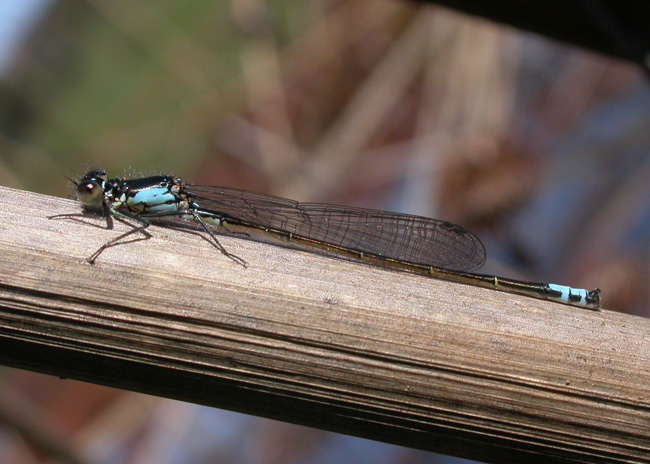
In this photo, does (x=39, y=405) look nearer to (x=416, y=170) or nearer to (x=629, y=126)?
(x=416, y=170)

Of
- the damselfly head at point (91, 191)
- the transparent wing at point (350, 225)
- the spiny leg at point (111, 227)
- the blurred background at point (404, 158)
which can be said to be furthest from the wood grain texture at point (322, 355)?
the blurred background at point (404, 158)

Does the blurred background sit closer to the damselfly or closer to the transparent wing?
the damselfly

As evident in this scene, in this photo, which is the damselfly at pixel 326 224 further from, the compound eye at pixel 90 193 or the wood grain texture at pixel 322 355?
the wood grain texture at pixel 322 355

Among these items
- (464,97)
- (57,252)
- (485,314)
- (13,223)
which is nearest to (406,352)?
(485,314)

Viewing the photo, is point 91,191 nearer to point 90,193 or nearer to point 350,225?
point 90,193

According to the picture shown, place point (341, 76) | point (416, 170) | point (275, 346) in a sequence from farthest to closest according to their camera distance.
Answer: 1. point (341, 76)
2. point (416, 170)
3. point (275, 346)

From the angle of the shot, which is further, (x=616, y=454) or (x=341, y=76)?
(x=341, y=76)

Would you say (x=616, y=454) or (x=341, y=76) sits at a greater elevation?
(x=341, y=76)
